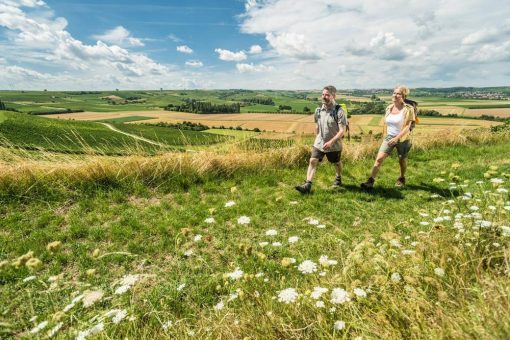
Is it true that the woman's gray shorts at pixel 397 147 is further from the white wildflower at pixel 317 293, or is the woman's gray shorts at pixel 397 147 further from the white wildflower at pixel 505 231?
the white wildflower at pixel 317 293

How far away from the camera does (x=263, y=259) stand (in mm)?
3055

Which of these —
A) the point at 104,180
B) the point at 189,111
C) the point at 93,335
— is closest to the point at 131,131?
the point at 189,111

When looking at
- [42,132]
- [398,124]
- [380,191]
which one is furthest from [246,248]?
[42,132]

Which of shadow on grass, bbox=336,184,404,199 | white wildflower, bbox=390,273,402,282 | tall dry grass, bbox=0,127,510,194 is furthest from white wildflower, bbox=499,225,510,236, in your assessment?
tall dry grass, bbox=0,127,510,194

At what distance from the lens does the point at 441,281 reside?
8.29 feet

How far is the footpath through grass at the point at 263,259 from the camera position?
233 cm

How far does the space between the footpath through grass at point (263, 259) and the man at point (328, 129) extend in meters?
0.72

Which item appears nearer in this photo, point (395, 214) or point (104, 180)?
point (395, 214)

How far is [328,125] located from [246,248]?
5110 mm

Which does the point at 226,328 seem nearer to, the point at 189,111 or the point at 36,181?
the point at 36,181

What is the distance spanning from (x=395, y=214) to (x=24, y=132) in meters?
70.5

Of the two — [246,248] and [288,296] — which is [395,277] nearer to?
[288,296]

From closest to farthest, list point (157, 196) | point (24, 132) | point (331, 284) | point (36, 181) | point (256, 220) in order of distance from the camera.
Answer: point (331, 284) → point (256, 220) → point (36, 181) → point (157, 196) → point (24, 132)

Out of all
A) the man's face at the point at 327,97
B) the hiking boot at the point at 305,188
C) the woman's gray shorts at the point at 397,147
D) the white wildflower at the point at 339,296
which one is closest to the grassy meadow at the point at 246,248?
the white wildflower at the point at 339,296
